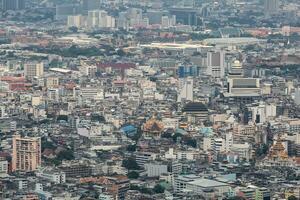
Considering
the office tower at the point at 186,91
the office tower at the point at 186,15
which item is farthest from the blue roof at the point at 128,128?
the office tower at the point at 186,15

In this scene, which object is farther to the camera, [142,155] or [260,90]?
[260,90]

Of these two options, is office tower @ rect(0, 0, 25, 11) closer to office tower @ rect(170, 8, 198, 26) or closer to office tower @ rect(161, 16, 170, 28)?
office tower @ rect(170, 8, 198, 26)

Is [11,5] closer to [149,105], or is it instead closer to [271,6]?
[271,6]

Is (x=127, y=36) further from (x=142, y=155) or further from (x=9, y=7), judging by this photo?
(x=142, y=155)

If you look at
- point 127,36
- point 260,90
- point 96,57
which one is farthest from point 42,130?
point 127,36

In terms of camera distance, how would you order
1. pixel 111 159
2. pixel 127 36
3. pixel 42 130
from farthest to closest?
pixel 127 36
pixel 42 130
pixel 111 159

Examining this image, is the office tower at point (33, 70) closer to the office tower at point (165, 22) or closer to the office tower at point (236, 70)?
the office tower at point (236, 70)

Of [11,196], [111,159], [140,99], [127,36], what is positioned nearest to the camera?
[11,196]

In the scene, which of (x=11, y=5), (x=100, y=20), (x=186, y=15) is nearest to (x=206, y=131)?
(x=100, y=20)

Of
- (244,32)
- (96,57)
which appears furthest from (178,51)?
(244,32)
